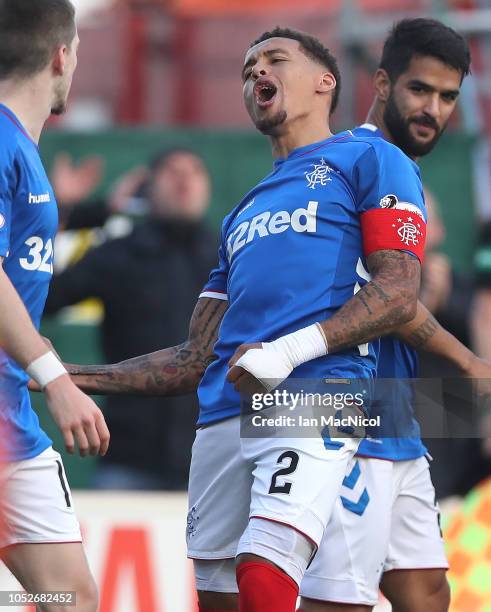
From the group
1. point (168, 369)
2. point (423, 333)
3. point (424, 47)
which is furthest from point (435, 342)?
point (424, 47)

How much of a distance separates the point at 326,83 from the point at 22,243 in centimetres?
122

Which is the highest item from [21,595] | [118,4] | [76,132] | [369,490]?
[118,4]

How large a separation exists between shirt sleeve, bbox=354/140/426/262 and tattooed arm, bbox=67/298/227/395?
2.59 feet

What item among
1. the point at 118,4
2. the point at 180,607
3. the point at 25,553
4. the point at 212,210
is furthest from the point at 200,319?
the point at 118,4

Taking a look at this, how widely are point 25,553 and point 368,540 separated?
3.98 ft

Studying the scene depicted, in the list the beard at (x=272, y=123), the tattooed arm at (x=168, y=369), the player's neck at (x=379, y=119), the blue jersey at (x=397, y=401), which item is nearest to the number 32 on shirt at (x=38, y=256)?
the tattooed arm at (x=168, y=369)

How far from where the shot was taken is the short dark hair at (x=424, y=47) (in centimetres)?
486

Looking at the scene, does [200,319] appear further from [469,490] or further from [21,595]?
[469,490]

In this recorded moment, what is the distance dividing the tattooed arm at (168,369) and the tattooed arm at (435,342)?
2.23 feet

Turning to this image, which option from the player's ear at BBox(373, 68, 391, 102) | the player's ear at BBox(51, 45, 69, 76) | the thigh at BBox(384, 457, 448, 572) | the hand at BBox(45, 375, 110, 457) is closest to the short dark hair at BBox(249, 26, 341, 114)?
the player's ear at BBox(373, 68, 391, 102)

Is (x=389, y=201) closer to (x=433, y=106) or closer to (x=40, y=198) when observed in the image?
(x=433, y=106)

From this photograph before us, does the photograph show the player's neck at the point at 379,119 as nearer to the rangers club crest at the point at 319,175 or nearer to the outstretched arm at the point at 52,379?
the rangers club crest at the point at 319,175

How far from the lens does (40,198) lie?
400 centimetres

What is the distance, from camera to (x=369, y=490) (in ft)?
14.8
